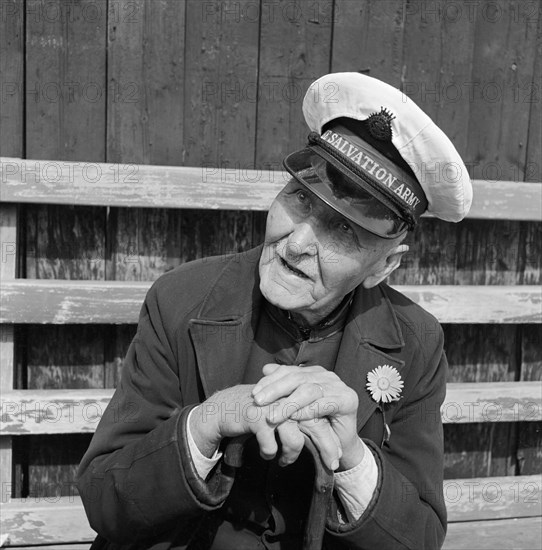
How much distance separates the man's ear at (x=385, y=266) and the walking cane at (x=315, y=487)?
419 mm

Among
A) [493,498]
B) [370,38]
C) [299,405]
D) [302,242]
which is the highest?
[370,38]

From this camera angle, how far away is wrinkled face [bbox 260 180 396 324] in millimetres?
1485

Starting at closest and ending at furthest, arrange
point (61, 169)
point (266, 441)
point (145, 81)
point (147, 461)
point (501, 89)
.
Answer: point (266, 441) < point (147, 461) < point (61, 169) < point (145, 81) < point (501, 89)

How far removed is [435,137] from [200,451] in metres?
0.81

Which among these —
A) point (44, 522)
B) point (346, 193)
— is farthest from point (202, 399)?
point (44, 522)

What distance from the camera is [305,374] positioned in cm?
141

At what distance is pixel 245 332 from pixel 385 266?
0.36 m

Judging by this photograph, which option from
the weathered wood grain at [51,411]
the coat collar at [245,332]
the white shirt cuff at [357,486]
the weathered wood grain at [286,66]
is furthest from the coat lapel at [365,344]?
the weathered wood grain at [51,411]

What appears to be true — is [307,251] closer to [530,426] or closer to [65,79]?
[65,79]

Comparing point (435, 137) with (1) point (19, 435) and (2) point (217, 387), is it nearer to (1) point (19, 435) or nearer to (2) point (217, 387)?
(2) point (217, 387)

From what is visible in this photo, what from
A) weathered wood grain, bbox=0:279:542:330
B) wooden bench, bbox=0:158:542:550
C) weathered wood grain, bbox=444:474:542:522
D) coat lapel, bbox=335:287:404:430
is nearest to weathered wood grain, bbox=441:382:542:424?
wooden bench, bbox=0:158:542:550

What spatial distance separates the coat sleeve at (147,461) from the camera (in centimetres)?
142

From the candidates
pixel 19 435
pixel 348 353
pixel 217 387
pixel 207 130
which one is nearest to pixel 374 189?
pixel 348 353

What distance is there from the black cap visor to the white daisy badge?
1.10ft
